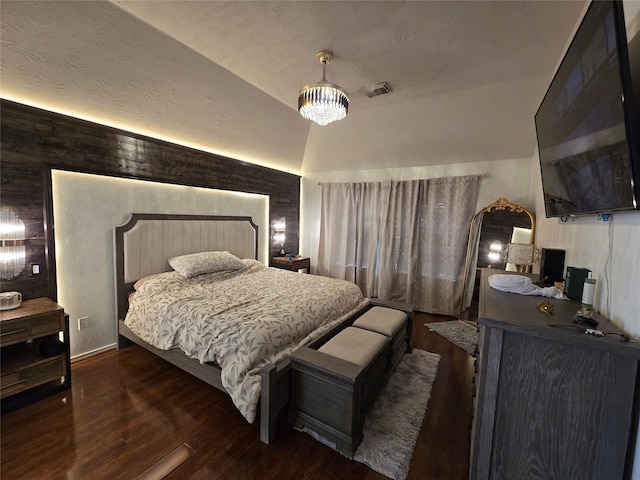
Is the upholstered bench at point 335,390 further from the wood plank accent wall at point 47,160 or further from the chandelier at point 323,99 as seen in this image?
the wood plank accent wall at point 47,160

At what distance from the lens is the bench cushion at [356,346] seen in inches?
70.0

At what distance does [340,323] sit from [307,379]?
75 cm

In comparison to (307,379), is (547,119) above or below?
above

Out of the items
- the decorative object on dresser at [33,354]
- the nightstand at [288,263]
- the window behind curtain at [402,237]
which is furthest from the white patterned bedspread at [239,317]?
the window behind curtain at [402,237]

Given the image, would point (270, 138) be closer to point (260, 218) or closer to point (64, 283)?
point (260, 218)

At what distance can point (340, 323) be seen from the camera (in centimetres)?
237

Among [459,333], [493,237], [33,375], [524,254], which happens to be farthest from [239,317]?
[493,237]

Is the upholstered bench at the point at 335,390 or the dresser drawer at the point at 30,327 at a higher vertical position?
the dresser drawer at the point at 30,327

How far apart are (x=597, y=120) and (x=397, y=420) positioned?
205 cm

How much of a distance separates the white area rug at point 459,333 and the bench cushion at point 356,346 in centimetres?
154

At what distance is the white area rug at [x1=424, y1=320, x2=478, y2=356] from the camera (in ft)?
9.87

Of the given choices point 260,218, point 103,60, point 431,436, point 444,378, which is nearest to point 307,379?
point 431,436

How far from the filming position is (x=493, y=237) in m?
3.57

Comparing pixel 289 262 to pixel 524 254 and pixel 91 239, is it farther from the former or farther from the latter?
pixel 524 254
